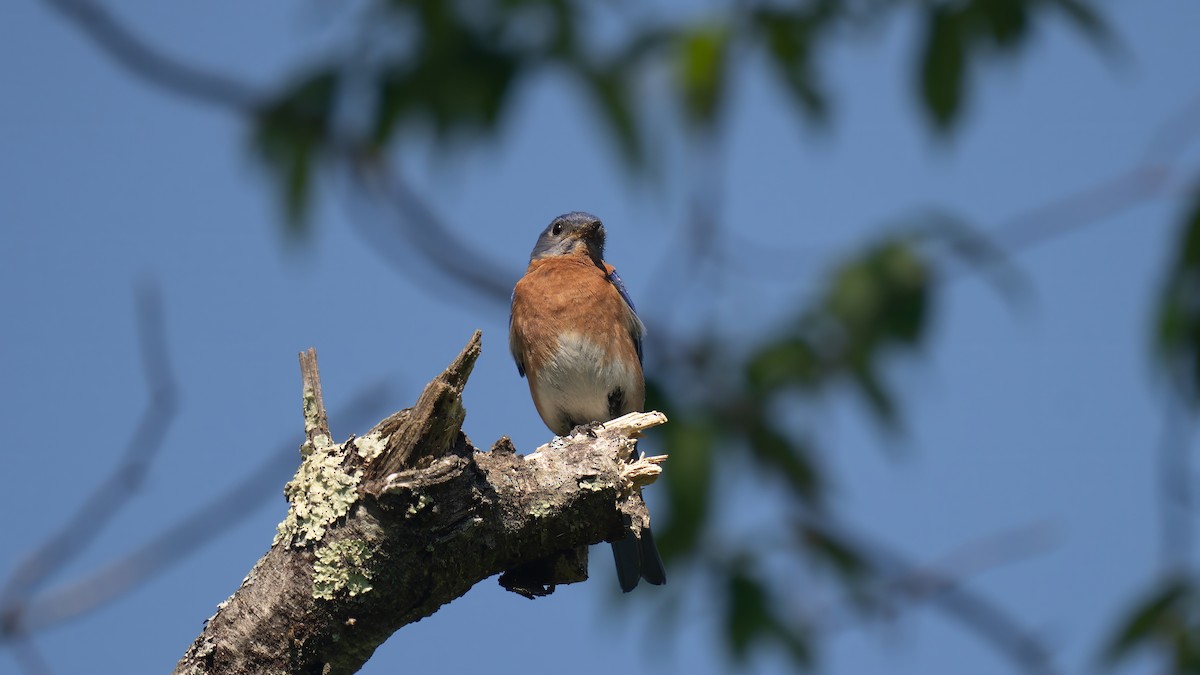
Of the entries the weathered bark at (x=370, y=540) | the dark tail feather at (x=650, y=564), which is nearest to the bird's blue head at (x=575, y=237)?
the dark tail feather at (x=650, y=564)

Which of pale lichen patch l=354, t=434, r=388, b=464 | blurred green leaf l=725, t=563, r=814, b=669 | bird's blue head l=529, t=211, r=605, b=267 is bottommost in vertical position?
blurred green leaf l=725, t=563, r=814, b=669

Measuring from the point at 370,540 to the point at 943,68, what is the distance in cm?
220

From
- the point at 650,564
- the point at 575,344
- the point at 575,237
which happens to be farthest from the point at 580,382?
the point at 650,564

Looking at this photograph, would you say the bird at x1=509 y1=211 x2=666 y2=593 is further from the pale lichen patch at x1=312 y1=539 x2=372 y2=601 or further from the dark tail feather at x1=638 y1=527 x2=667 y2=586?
the pale lichen patch at x1=312 y1=539 x2=372 y2=601

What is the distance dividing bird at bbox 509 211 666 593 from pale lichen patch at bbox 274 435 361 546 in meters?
3.36

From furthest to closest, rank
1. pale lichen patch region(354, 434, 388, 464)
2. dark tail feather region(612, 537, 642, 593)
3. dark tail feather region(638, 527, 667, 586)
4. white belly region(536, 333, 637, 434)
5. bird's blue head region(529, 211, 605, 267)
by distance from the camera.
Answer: bird's blue head region(529, 211, 605, 267) < white belly region(536, 333, 637, 434) < dark tail feather region(638, 527, 667, 586) < dark tail feather region(612, 537, 642, 593) < pale lichen patch region(354, 434, 388, 464)

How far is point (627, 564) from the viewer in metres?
5.85

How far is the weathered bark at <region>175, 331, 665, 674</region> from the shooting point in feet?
11.9

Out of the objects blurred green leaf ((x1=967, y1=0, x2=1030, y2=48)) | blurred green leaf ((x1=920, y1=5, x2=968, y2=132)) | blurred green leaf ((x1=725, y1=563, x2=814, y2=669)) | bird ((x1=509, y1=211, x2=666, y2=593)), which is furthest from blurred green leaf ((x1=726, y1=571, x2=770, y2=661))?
bird ((x1=509, y1=211, x2=666, y2=593))

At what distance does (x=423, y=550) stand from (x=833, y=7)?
7.00ft

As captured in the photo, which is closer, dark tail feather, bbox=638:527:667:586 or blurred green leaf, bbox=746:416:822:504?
blurred green leaf, bbox=746:416:822:504

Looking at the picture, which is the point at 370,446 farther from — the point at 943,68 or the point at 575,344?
the point at 575,344

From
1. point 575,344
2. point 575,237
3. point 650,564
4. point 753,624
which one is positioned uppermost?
point 575,237

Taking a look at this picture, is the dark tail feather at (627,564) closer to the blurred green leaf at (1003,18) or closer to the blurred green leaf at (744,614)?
the blurred green leaf at (744,614)
